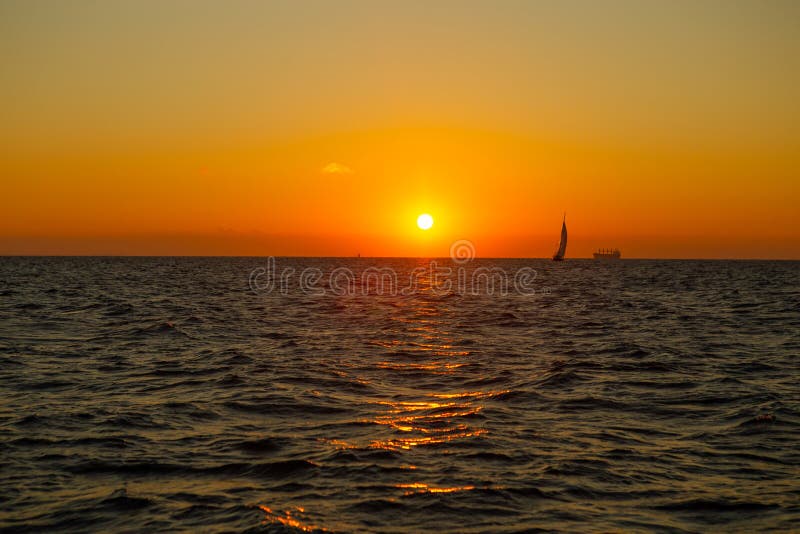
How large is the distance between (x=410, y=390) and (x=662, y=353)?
1120 centimetres

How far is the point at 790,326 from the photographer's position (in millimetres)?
32125

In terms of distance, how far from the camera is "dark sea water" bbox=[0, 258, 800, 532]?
8941mm

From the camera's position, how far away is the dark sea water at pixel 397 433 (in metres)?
8.94

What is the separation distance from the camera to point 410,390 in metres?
16.8

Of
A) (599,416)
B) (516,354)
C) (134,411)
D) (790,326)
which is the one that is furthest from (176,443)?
(790,326)

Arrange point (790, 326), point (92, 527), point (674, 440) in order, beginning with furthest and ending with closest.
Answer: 1. point (790, 326)
2. point (674, 440)
3. point (92, 527)

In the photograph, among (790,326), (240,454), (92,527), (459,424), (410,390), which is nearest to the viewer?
(92,527)

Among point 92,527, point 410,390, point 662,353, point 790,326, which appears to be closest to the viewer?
point 92,527

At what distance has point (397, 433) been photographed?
41.4 ft

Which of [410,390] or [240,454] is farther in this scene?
[410,390]

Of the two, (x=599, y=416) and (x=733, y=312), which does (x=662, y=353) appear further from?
(x=733, y=312)

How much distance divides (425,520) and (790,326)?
30469 mm

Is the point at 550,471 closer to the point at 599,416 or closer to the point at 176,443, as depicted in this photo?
the point at 599,416

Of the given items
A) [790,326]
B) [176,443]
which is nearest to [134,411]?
[176,443]
